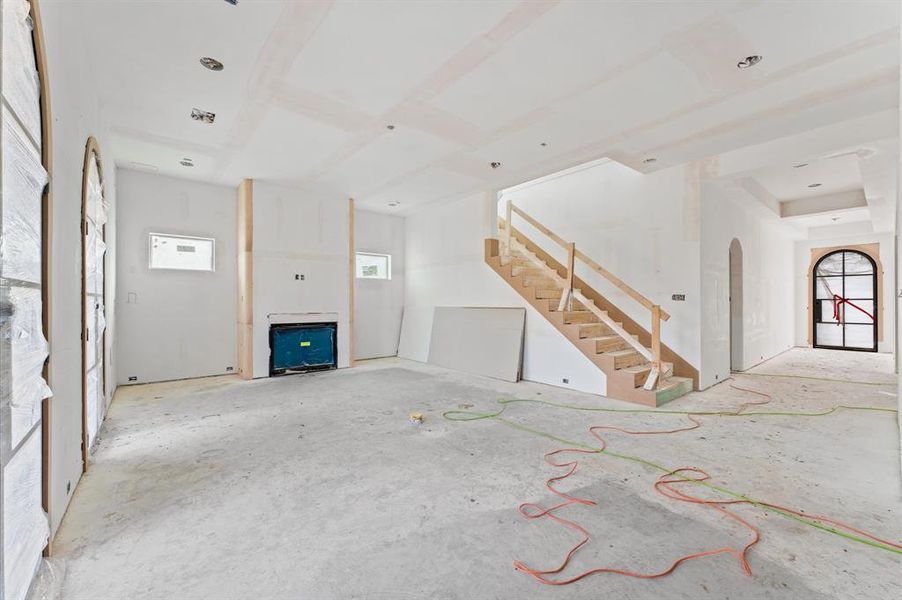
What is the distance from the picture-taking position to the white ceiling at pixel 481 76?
2.63 meters

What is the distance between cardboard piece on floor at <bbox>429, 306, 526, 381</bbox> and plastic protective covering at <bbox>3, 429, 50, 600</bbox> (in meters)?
5.10

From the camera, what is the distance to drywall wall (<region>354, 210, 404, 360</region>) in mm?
→ 8250

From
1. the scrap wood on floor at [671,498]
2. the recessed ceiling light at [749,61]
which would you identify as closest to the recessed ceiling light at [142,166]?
the scrap wood on floor at [671,498]

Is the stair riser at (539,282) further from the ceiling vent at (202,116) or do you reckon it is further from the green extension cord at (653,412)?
the ceiling vent at (202,116)

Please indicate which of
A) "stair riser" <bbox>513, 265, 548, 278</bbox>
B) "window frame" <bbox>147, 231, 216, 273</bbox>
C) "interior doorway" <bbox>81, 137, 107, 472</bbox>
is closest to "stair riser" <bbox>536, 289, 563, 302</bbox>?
"stair riser" <bbox>513, 265, 548, 278</bbox>

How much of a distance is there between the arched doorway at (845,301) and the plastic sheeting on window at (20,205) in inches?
565

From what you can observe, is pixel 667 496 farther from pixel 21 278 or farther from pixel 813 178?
pixel 813 178

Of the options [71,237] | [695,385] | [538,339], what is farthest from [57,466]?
[695,385]

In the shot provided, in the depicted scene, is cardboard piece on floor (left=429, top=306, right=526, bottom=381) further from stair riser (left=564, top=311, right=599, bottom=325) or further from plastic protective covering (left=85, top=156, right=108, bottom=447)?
plastic protective covering (left=85, top=156, right=108, bottom=447)

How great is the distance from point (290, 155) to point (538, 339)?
174 inches

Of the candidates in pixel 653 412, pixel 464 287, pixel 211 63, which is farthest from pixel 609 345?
pixel 211 63

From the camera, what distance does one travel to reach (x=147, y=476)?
2.73 metres

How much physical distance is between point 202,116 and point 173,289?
3.17m

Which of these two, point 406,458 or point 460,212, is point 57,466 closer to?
point 406,458
